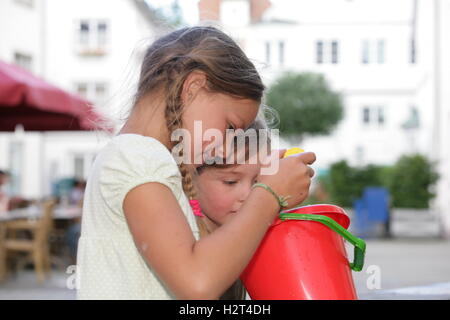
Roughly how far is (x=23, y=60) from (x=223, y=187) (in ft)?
57.5

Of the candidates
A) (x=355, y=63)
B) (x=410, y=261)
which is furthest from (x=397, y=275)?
(x=355, y=63)

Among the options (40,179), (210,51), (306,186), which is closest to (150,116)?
(210,51)

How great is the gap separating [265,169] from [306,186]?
154 mm

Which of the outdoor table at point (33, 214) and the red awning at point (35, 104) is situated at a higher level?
the red awning at point (35, 104)

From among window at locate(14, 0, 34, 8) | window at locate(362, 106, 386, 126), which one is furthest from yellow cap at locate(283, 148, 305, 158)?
window at locate(362, 106, 386, 126)

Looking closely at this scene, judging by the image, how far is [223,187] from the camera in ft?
5.98

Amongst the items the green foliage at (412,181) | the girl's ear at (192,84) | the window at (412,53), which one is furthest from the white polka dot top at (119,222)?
the window at (412,53)

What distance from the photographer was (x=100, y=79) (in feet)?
78.0

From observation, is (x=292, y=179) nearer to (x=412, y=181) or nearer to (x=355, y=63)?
(x=412, y=181)

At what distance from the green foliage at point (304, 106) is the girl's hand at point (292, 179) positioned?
84.8 feet

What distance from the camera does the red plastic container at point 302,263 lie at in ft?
4.36

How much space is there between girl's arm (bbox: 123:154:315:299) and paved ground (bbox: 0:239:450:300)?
702mm

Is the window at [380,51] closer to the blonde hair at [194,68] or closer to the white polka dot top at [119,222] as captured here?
the blonde hair at [194,68]
